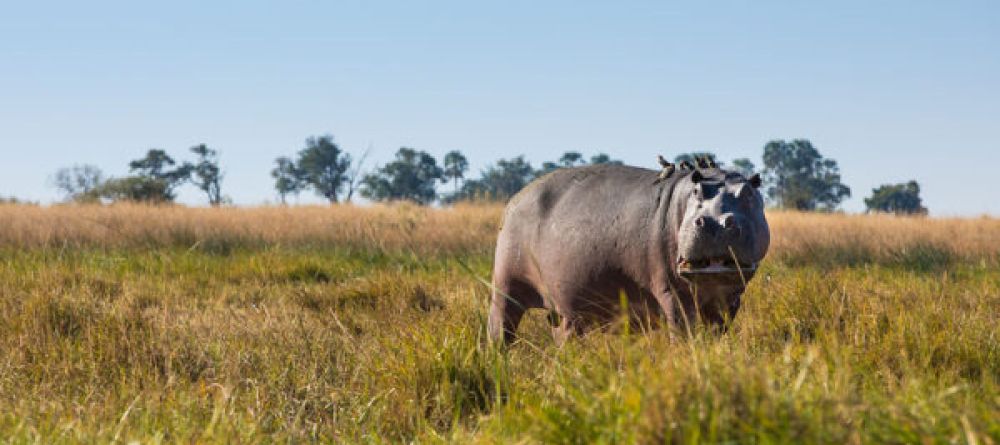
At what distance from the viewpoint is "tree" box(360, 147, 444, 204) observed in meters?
69.5

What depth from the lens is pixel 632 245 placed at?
3.31 metres

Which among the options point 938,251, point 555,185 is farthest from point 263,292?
point 938,251

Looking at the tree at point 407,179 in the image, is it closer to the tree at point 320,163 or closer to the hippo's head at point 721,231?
the tree at point 320,163

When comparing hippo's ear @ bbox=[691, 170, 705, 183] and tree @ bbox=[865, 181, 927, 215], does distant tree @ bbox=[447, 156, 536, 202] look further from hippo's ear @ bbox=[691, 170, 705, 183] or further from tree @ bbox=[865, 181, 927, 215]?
hippo's ear @ bbox=[691, 170, 705, 183]

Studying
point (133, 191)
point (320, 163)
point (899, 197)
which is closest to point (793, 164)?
point (899, 197)

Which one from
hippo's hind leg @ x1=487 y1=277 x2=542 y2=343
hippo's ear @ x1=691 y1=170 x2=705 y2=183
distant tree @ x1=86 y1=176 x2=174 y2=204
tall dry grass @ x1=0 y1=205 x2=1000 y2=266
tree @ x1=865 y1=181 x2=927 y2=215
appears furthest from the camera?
tree @ x1=865 y1=181 x2=927 y2=215

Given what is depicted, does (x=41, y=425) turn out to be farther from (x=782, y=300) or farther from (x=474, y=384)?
(x=782, y=300)

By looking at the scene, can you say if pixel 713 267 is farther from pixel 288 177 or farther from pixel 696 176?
pixel 288 177

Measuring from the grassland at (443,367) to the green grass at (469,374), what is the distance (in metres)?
0.01

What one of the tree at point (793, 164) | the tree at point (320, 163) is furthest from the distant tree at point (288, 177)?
the tree at point (793, 164)

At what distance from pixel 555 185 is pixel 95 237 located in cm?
977

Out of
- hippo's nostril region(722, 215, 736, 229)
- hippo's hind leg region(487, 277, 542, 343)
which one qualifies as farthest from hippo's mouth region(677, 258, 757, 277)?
hippo's hind leg region(487, 277, 542, 343)

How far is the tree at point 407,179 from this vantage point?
69537 mm

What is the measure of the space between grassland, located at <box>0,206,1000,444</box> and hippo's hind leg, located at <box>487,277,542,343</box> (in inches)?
6.7
